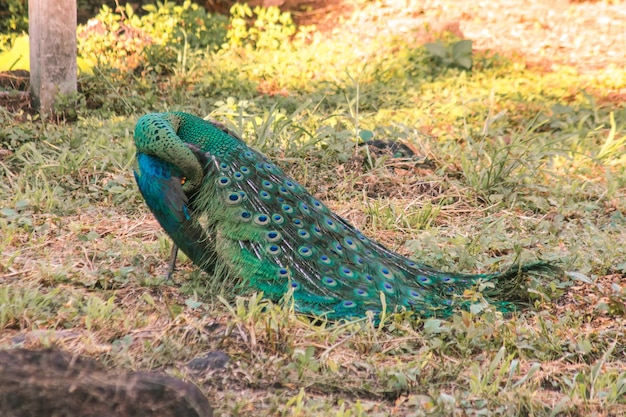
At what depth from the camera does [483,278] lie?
3.85m

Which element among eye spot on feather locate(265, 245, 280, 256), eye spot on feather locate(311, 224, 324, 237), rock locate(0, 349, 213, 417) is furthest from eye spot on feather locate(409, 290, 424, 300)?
rock locate(0, 349, 213, 417)

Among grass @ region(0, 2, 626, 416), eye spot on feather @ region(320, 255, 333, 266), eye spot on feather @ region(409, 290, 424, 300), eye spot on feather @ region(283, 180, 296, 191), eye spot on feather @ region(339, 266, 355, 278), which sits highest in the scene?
eye spot on feather @ region(283, 180, 296, 191)

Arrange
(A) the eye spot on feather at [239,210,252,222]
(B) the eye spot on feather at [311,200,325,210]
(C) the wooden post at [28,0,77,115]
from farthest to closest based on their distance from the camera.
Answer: (C) the wooden post at [28,0,77,115] → (B) the eye spot on feather at [311,200,325,210] → (A) the eye spot on feather at [239,210,252,222]

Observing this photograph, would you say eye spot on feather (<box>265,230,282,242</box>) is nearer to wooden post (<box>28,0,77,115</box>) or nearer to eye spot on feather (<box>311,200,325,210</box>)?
eye spot on feather (<box>311,200,325,210</box>)

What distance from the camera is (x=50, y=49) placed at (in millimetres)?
6363

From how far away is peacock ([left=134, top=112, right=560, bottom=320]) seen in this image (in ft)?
12.0

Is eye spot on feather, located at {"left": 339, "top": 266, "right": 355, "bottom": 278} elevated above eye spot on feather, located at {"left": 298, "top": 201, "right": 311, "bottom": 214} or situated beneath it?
situated beneath

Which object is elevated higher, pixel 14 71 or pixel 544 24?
pixel 544 24

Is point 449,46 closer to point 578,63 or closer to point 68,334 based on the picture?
Result: point 578,63

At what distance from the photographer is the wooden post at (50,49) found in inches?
249

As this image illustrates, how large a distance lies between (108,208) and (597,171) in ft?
11.4

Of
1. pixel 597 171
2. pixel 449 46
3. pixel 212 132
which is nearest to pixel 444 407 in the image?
pixel 212 132

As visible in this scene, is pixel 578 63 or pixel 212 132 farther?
pixel 578 63

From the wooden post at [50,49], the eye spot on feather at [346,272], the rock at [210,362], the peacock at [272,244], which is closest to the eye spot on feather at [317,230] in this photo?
the peacock at [272,244]
